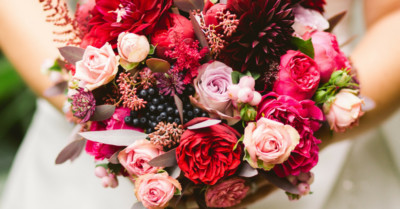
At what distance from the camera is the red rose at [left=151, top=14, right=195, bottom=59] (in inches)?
23.6

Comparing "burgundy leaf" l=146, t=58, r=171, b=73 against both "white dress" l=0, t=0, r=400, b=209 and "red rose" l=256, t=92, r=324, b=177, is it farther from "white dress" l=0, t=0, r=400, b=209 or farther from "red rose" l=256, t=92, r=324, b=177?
"white dress" l=0, t=0, r=400, b=209

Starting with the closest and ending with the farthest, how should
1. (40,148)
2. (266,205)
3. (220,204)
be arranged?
1. (220,204)
2. (266,205)
3. (40,148)

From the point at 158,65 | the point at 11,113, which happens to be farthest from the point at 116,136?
the point at 11,113

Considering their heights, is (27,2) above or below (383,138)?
above

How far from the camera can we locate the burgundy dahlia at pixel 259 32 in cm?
57

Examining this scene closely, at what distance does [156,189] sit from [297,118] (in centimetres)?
27

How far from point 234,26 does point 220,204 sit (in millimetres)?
367

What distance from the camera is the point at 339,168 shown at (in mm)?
1146

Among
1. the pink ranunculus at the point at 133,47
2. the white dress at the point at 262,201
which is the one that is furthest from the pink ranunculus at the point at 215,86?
the white dress at the point at 262,201

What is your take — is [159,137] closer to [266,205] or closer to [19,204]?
[266,205]

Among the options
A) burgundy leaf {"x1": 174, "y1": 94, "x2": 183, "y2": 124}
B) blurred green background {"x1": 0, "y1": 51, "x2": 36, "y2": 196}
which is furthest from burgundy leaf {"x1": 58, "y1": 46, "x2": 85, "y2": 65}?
blurred green background {"x1": 0, "y1": 51, "x2": 36, "y2": 196}

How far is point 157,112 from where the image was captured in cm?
61

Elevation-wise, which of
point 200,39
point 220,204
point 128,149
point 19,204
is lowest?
point 19,204

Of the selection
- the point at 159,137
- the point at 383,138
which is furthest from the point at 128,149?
the point at 383,138
